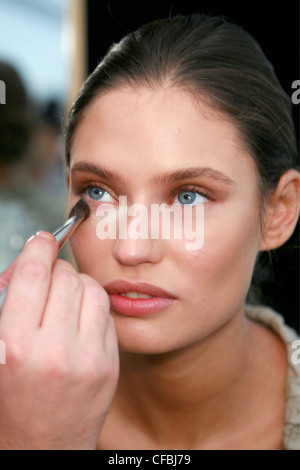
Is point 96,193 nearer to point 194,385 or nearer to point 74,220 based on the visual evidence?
point 74,220

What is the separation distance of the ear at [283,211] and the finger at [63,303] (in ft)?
1.28

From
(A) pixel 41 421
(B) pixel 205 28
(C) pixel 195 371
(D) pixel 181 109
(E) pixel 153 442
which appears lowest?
(E) pixel 153 442

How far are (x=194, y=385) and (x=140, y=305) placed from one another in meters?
0.27

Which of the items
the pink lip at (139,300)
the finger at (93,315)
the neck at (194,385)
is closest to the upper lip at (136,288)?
the pink lip at (139,300)

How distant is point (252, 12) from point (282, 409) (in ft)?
2.83

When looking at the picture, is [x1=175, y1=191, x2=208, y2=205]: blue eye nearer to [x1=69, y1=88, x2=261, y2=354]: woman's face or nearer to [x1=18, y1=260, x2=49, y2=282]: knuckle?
[x1=69, y1=88, x2=261, y2=354]: woman's face

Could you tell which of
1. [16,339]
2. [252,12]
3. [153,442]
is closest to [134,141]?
[16,339]

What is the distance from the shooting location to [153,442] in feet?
3.14

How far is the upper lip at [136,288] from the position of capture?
721 millimetres

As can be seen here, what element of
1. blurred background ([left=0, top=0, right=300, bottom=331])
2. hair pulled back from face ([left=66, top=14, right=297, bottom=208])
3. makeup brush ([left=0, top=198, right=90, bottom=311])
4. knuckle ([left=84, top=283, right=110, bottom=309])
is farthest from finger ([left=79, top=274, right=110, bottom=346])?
blurred background ([left=0, top=0, right=300, bottom=331])

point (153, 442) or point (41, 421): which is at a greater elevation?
point (41, 421)

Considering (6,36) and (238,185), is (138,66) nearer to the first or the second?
(238,185)

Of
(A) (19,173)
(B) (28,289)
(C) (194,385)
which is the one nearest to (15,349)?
(B) (28,289)

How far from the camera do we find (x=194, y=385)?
93cm
